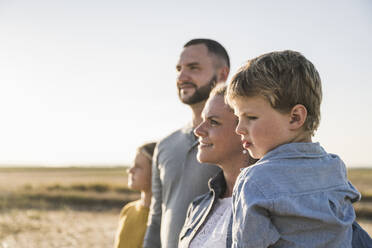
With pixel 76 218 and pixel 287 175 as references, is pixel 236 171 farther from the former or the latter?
pixel 76 218

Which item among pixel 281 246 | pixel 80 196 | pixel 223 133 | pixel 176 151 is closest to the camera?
pixel 281 246

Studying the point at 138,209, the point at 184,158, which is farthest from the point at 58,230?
the point at 184,158

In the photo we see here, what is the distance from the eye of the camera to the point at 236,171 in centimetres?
244

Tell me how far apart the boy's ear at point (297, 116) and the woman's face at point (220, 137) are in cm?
82

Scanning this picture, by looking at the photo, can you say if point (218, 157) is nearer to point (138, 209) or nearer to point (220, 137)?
point (220, 137)

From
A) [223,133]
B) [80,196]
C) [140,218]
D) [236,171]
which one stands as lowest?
[80,196]

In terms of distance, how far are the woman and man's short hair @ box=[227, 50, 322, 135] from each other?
79 centimetres

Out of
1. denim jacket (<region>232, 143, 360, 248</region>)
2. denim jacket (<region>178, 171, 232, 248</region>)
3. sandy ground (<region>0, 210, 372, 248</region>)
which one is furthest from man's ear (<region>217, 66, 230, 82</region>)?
sandy ground (<region>0, 210, 372, 248</region>)

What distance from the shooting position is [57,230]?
13320 millimetres

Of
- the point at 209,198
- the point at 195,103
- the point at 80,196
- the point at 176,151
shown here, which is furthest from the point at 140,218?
the point at 80,196

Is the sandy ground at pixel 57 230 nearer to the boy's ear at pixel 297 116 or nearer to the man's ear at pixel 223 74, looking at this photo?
the man's ear at pixel 223 74

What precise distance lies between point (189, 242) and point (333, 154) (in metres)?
0.98

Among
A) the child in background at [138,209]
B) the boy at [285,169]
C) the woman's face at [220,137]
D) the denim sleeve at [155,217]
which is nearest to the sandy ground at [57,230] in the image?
the child in background at [138,209]

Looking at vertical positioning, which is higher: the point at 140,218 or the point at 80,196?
the point at 140,218
